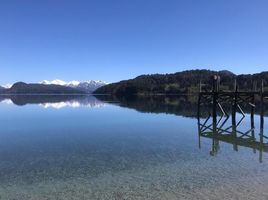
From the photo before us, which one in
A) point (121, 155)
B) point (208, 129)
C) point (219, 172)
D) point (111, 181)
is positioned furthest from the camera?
point (208, 129)

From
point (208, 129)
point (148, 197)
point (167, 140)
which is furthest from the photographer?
point (208, 129)

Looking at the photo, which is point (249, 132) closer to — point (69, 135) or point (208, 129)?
point (208, 129)

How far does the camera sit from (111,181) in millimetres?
15852

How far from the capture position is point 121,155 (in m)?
22.0

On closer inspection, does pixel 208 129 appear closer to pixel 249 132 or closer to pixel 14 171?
pixel 249 132

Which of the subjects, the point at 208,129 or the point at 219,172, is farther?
the point at 208,129

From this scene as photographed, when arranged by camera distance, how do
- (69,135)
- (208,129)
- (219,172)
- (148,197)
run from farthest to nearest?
(208,129)
(69,135)
(219,172)
(148,197)

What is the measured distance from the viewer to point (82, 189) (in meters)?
14.6

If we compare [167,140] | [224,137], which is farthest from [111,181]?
[224,137]

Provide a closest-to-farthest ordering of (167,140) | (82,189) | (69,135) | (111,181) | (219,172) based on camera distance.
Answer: (82,189) < (111,181) < (219,172) < (167,140) < (69,135)

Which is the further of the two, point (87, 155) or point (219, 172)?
point (87, 155)

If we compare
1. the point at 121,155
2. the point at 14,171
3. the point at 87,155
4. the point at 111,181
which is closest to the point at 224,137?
the point at 121,155

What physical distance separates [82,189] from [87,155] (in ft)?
24.8

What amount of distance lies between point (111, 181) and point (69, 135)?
16996 mm
